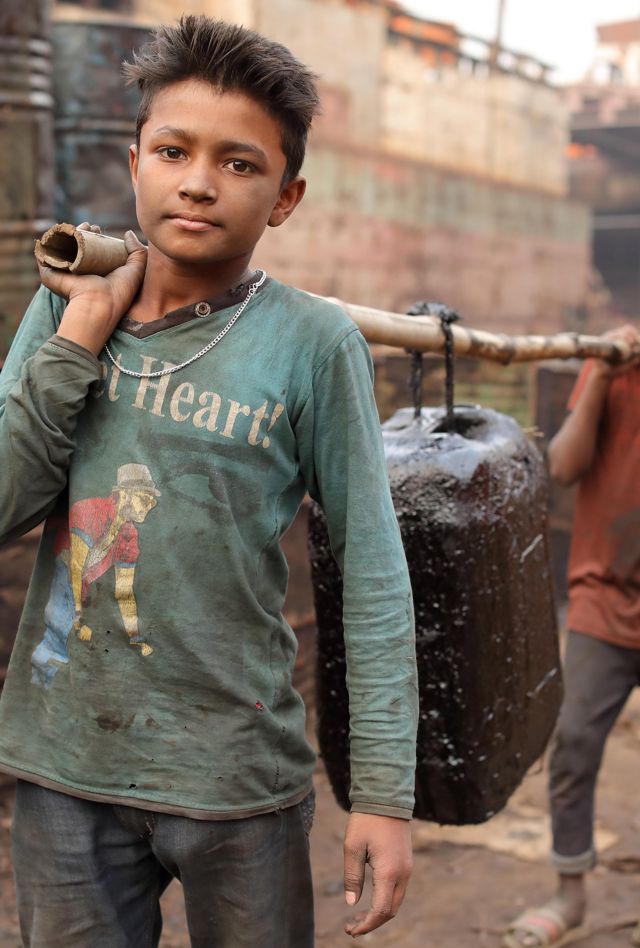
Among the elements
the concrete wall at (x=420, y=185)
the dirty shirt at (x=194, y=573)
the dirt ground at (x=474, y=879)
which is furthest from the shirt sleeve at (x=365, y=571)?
the concrete wall at (x=420, y=185)

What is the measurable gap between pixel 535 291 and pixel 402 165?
4.09 metres

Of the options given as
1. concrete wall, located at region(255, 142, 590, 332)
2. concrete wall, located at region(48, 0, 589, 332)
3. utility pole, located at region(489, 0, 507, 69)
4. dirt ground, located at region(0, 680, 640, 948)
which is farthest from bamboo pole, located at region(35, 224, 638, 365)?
utility pole, located at region(489, 0, 507, 69)

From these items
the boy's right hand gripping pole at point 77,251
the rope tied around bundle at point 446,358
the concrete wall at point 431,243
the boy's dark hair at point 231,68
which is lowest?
the concrete wall at point 431,243

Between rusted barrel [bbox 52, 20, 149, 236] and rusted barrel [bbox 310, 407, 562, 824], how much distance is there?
3.52 metres

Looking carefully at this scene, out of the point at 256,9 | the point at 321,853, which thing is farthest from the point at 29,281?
the point at 256,9

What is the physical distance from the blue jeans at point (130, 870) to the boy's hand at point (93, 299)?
0.62m

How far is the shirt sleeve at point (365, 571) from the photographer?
1437 millimetres

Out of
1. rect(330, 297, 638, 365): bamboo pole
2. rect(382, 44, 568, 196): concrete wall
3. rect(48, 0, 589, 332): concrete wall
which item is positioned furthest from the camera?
rect(382, 44, 568, 196): concrete wall

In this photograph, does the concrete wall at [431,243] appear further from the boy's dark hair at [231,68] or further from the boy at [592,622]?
the boy's dark hair at [231,68]

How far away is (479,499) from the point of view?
1.97 m

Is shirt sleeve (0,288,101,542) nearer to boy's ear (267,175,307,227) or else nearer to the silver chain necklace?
the silver chain necklace

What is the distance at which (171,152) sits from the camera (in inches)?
56.1

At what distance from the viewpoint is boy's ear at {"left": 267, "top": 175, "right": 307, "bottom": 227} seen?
5.11 ft

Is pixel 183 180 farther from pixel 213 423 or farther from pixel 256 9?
pixel 256 9
